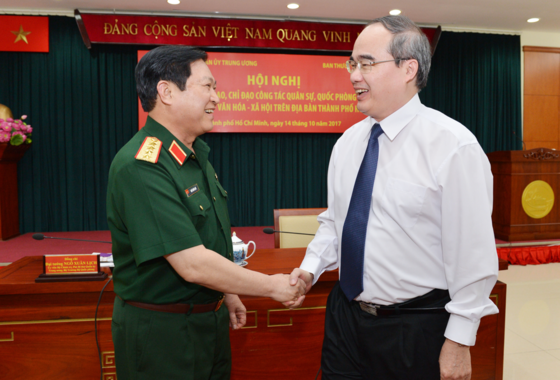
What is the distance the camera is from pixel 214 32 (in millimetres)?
5367

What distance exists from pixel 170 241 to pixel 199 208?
0.14 m

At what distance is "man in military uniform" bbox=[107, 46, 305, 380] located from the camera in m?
1.05

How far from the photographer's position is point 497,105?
21.3 feet

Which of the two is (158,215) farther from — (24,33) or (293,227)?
(24,33)

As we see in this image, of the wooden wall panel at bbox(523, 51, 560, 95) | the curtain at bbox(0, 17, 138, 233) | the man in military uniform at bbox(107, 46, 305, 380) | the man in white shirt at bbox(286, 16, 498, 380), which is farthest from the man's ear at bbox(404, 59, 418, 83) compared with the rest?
the wooden wall panel at bbox(523, 51, 560, 95)

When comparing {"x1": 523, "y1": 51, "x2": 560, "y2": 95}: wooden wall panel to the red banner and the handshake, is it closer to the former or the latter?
the red banner

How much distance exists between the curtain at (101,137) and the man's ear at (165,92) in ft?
15.3

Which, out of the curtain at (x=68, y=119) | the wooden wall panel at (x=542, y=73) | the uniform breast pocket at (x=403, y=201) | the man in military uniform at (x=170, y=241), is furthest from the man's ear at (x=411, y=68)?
the wooden wall panel at (x=542, y=73)

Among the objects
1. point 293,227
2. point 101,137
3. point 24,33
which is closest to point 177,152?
point 293,227

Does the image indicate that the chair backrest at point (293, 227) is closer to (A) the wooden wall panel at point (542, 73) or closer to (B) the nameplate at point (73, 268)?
(B) the nameplate at point (73, 268)

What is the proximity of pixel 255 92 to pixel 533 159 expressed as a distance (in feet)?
11.3

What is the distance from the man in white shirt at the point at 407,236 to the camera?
960mm

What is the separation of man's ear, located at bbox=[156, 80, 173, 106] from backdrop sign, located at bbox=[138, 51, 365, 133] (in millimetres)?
4366

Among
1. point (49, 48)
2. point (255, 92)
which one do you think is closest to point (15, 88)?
point (49, 48)
